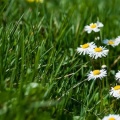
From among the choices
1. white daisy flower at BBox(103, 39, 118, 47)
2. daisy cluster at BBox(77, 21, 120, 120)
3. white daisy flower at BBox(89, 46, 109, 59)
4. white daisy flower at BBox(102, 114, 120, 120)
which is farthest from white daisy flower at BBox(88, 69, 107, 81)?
white daisy flower at BBox(103, 39, 118, 47)

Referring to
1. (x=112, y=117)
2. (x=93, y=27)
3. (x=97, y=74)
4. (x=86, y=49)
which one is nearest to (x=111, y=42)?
(x=93, y=27)

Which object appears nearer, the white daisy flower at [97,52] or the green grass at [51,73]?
the green grass at [51,73]

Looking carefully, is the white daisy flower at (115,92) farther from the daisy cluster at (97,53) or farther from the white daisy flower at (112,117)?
the white daisy flower at (112,117)

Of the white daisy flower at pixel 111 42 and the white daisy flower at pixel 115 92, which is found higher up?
the white daisy flower at pixel 111 42

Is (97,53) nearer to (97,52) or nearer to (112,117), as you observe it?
(97,52)

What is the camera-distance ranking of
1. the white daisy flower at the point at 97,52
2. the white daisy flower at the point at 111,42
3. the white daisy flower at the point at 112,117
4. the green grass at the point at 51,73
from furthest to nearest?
the white daisy flower at the point at 111,42, the white daisy flower at the point at 97,52, the white daisy flower at the point at 112,117, the green grass at the point at 51,73

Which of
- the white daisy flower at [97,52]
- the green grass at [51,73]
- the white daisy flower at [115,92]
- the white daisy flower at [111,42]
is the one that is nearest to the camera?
the green grass at [51,73]

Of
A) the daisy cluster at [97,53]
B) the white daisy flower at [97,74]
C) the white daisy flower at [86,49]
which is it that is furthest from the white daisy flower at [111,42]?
the white daisy flower at [97,74]

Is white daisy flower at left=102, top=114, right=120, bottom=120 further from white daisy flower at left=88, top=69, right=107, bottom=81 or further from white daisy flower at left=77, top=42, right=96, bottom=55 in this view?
white daisy flower at left=77, top=42, right=96, bottom=55

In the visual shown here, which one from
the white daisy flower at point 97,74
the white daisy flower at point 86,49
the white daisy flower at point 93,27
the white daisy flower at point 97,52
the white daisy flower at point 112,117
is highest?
the white daisy flower at point 93,27
